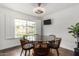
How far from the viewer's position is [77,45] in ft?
4.51

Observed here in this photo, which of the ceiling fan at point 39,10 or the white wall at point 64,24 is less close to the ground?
the ceiling fan at point 39,10

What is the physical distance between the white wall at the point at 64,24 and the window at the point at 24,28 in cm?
22

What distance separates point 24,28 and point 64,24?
0.66m

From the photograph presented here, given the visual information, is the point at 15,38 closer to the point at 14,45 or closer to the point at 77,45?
the point at 14,45

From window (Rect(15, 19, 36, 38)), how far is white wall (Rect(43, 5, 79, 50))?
0.72 ft

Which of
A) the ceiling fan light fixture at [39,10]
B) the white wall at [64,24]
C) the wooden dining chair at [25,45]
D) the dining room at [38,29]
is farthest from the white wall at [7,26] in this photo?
the white wall at [64,24]

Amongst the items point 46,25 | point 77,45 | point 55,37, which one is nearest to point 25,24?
point 46,25

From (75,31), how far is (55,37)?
32 cm

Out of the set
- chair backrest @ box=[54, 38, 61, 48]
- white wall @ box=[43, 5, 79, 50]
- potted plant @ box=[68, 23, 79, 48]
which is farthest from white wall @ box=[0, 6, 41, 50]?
potted plant @ box=[68, 23, 79, 48]

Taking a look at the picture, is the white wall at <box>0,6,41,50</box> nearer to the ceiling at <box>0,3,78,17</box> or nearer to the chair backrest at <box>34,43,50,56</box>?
the ceiling at <box>0,3,78,17</box>

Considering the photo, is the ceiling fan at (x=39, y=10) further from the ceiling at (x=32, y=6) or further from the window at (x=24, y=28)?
the window at (x=24, y=28)

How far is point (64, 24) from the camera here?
55.7 inches

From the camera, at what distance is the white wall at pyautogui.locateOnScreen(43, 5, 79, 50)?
4.46 ft

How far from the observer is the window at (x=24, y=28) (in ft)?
4.59
